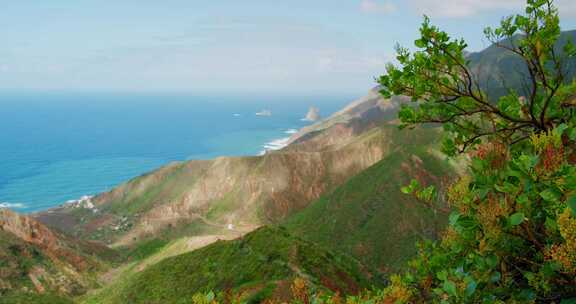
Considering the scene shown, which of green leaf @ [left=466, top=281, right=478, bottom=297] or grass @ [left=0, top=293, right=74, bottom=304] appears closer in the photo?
green leaf @ [left=466, top=281, right=478, bottom=297]

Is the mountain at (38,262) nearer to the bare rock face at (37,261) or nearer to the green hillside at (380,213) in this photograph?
the bare rock face at (37,261)

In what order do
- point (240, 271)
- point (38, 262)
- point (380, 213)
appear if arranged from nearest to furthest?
point (240, 271)
point (38, 262)
point (380, 213)

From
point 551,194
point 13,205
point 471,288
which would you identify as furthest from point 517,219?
point 13,205

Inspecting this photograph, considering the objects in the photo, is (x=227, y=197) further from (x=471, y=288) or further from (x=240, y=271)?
(x=471, y=288)

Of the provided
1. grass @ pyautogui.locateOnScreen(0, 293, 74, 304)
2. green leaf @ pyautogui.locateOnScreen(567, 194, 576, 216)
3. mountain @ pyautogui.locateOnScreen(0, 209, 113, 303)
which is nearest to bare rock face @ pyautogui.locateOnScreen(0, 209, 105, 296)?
mountain @ pyautogui.locateOnScreen(0, 209, 113, 303)

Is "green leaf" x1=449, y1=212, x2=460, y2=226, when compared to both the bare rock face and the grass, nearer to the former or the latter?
the grass

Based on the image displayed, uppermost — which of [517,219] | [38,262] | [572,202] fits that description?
[572,202]

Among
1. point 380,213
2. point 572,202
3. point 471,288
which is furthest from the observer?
point 380,213
